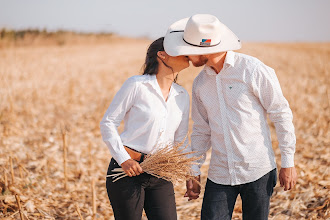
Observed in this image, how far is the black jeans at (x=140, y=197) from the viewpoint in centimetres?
246

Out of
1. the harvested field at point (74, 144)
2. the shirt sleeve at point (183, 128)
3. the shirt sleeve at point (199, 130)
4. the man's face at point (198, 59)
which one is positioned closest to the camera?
the man's face at point (198, 59)

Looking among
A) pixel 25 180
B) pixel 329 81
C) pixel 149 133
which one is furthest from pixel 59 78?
pixel 149 133

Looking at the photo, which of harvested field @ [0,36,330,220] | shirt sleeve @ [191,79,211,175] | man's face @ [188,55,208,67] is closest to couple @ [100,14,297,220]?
man's face @ [188,55,208,67]

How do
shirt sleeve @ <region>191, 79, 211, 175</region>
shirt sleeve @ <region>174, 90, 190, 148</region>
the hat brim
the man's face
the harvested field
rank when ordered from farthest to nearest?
the harvested field → shirt sleeve @ <region>191, 79, 211, 175</region> → shirt sleeve @ <region>174, 90, 190, 148</region> → the man's face → the hat brim

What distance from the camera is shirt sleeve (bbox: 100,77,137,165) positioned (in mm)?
2402

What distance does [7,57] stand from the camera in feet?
42.9

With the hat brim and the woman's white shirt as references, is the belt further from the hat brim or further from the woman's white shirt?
the hat brim

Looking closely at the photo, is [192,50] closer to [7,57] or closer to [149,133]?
[149,133]

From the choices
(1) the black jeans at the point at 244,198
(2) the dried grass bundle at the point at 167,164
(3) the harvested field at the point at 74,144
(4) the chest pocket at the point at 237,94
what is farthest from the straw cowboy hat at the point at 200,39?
(3) the harvested field at the point at 74,144

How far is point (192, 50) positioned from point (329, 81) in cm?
994

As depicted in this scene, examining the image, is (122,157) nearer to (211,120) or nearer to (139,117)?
(139,117)

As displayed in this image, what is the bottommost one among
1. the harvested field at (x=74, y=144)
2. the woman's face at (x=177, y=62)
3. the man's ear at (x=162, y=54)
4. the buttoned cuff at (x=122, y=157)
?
the harvested field at (x=74, y=144)

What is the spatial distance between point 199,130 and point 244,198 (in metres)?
0.60

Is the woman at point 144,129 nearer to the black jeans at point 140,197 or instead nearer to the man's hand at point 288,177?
the black jeans at point 140,197
